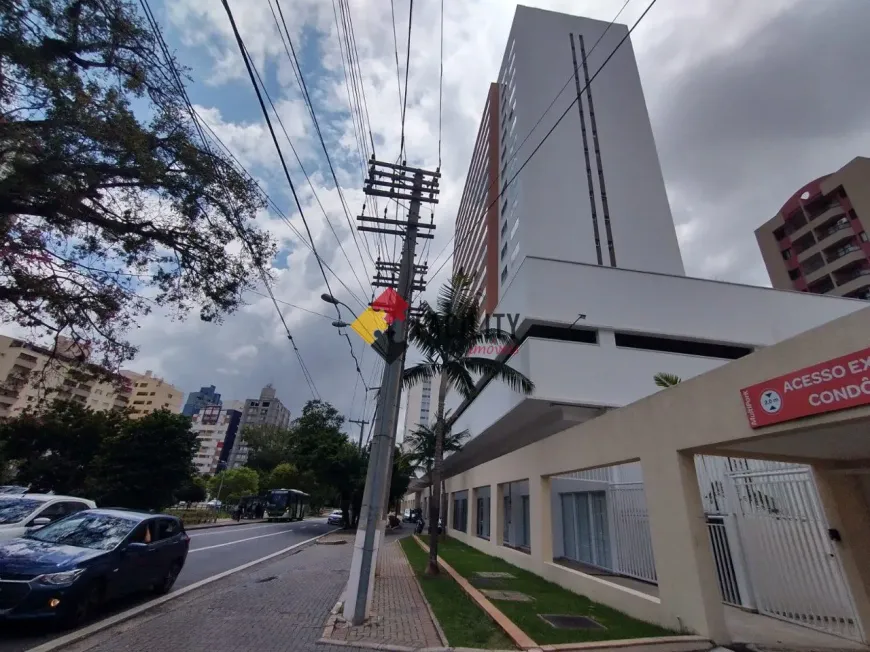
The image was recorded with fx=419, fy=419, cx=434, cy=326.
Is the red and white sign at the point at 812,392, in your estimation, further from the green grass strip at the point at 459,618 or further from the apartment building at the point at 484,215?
the apartment building at the point at 484,215

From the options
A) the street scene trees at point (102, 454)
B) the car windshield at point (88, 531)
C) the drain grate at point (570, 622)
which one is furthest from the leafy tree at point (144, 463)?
the drain grate at point (570, 622)

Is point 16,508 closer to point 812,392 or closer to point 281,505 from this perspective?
point 812,392

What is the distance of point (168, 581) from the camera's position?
7855 millimetres

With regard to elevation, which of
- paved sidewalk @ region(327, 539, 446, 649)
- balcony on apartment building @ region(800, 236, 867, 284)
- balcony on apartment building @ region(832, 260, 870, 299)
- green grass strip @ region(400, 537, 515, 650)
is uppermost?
balcony on apartment building @ region(800, 236, 867, 284)

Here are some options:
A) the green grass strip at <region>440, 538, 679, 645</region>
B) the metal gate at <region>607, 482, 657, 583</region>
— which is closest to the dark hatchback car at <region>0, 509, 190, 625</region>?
the green grass strip at <region>440, 538, 679, 645</region>

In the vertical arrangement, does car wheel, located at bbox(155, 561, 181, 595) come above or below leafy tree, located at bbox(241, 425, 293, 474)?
below

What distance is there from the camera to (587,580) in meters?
8.27

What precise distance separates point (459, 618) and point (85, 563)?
537 cm

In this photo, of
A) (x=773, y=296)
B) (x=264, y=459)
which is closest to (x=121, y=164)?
(x=773, y=296)

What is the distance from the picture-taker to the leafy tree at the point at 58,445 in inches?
952

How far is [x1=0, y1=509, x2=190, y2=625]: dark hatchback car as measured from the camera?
5074 millimetres

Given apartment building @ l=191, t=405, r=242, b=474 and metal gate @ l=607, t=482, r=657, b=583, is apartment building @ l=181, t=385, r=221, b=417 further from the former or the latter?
metal gate @ l=607, t=482, r=657, b=583

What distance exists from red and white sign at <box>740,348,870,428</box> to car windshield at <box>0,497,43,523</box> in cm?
1275

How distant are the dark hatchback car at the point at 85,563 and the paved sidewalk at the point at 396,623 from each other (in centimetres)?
332
